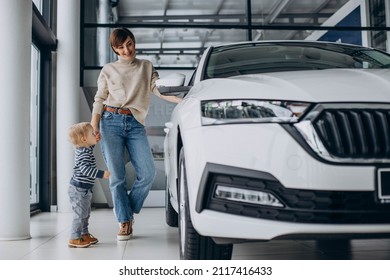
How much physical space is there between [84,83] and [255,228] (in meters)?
5.12

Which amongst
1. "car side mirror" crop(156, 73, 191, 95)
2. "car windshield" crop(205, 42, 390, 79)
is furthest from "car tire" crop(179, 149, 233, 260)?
"car windshield" crop(205, 42, 390, 79)

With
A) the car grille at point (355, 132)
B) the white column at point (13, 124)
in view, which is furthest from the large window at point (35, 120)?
the car grille at point (355, 132)

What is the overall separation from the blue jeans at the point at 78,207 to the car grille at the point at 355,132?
1.81 m

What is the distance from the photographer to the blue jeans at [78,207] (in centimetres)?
298

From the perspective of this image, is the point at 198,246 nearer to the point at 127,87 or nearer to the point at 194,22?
the point at 127,87

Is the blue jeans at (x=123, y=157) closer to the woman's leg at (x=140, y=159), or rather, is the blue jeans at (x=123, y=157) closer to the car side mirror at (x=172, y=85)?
the woman's leg at (x=140, y=159)

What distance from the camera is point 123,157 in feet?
10.5

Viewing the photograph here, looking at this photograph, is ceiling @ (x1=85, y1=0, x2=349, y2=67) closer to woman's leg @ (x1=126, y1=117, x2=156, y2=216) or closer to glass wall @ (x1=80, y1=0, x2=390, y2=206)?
glass wall @ (x1=80, y1=0, x2=390, y2=206)

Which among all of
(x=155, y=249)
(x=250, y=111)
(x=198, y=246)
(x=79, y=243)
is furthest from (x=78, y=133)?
(x=250, y=111)

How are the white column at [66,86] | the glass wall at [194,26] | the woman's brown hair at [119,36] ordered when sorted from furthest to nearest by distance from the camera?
the glass wall at [194,26]
the white column at [66,86]
the woman's brown hair at [119,36]

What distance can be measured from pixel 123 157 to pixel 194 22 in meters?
3.91

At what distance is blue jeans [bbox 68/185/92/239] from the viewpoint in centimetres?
298

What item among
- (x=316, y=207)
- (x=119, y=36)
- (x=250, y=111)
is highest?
(x=119, y=36)

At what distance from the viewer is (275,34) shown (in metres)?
6.74
